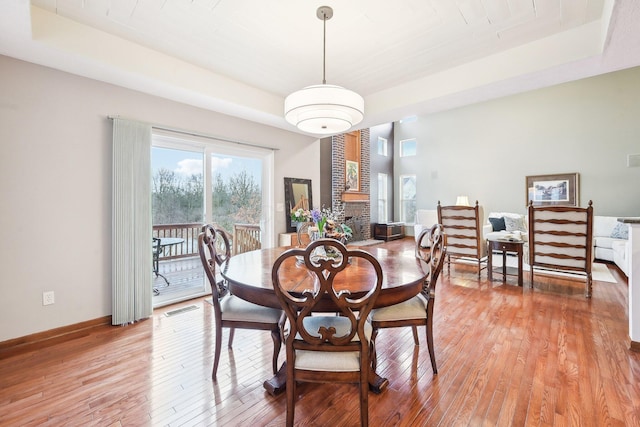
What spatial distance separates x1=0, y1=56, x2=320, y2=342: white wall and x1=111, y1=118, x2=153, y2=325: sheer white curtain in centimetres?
11

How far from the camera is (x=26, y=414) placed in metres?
1.69

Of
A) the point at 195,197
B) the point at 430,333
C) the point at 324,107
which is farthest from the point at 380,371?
the point at 195,197

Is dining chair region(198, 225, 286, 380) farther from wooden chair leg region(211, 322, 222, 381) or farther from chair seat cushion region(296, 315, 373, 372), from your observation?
chair seat cushion region(296, 315, 373, 372)

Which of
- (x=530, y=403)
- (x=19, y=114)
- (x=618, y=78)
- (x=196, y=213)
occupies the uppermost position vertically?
(x=618, y=78)

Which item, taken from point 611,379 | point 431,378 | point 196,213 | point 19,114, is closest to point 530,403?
point 431,378

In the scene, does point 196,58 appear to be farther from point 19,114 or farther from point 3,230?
point 3,230

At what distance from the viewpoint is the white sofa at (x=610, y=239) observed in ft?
15.9

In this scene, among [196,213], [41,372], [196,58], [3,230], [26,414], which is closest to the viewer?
[26,414]

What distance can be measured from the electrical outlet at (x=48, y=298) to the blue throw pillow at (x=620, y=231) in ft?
27.3

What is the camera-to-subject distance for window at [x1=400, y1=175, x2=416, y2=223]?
9438 mm

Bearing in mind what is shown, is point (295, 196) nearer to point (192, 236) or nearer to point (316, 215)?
point (192, 236)

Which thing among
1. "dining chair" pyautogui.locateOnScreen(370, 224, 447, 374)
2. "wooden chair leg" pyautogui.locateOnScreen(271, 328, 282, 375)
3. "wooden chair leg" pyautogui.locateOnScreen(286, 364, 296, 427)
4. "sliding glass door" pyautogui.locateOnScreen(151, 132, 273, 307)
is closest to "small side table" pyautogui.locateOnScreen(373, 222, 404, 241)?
"sliding glass door" pyautogui.locateOnScreen(151, 132, 273, 307)

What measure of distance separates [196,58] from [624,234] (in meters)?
7.42

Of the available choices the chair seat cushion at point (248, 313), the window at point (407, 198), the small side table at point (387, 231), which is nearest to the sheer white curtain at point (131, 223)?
the chair seat cushion at point (248, 313)
